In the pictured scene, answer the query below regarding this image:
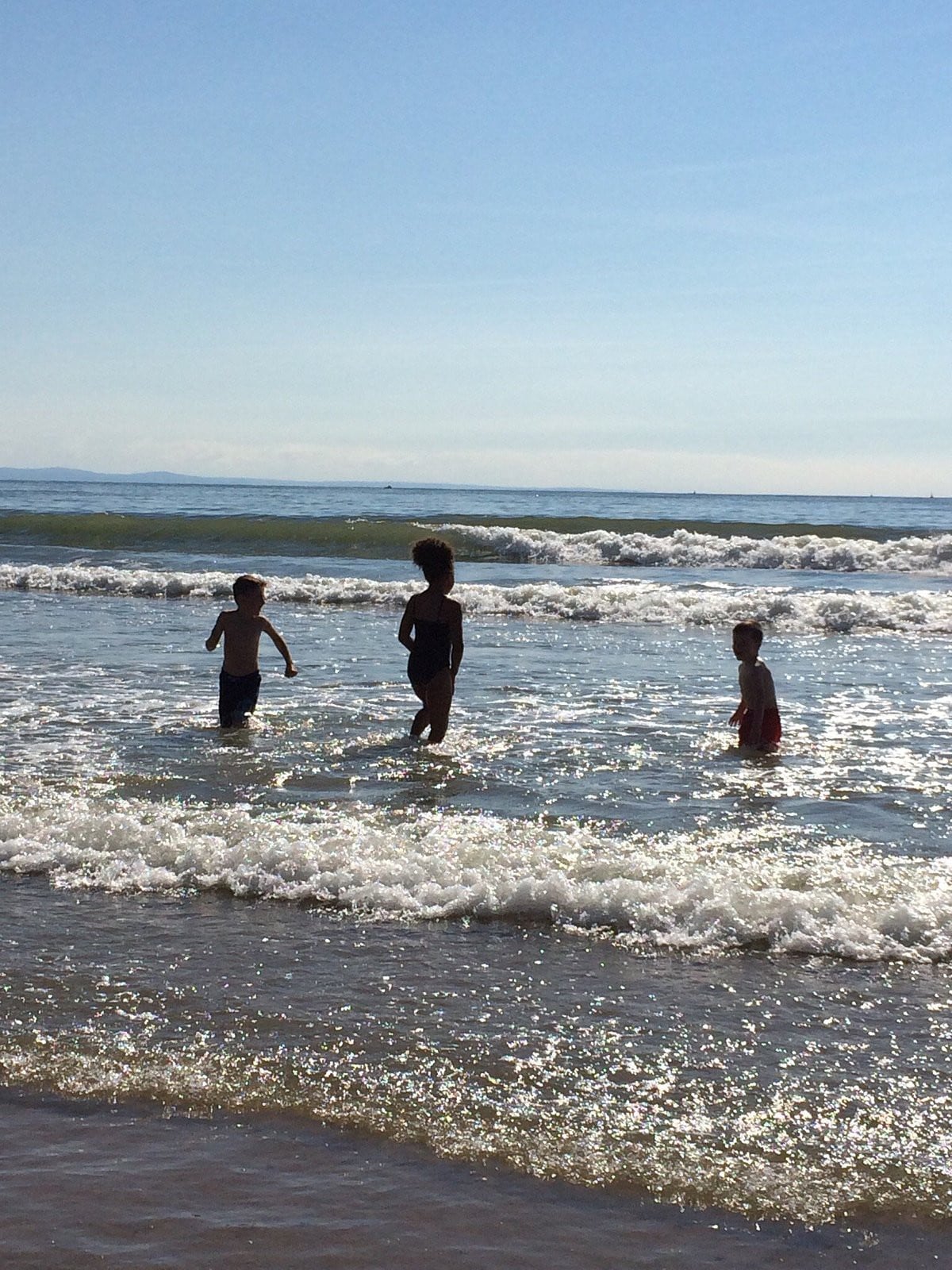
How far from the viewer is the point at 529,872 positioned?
5.35 meters

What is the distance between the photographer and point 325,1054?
12.2ft

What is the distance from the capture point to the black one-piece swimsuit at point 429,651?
902 cm

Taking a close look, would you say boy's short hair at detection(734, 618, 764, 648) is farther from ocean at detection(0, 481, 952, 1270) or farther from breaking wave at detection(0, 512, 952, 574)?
breaking wave at detection(0, 512, 952, 574)

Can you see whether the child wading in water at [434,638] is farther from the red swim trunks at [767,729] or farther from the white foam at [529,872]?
the white foam at [529,872]

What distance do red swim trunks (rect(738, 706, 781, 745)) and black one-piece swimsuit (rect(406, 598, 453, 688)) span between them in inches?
86.0

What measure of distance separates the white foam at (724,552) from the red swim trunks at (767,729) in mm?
20927

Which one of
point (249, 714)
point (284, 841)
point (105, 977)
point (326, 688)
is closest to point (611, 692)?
point (326, 688)

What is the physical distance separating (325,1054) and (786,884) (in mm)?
2357

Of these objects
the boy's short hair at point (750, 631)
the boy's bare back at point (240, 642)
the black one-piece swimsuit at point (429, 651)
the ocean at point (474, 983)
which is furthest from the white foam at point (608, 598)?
the boy's bare back at point (240, 642)

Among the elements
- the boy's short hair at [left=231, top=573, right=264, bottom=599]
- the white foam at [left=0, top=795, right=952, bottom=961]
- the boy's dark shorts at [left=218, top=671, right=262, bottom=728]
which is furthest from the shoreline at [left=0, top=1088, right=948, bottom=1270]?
the boy's short hair at [left=231, top=573, right=264, bottom=599]

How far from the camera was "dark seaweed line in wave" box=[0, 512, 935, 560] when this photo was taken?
33875mm

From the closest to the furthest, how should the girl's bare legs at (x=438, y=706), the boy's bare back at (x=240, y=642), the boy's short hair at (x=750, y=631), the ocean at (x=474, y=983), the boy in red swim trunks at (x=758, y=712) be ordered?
the ocean at (x=474, y=983), the boy in red swim trunks at (x=758, y=712), the girl's bare legs at (x=438, y=706), the boy's short hair at (x=750, y=631), the boy's bare back at (x=240, y=642)

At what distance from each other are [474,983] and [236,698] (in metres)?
5.33

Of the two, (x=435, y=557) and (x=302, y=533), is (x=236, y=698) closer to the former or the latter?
(x=435, y=557)
